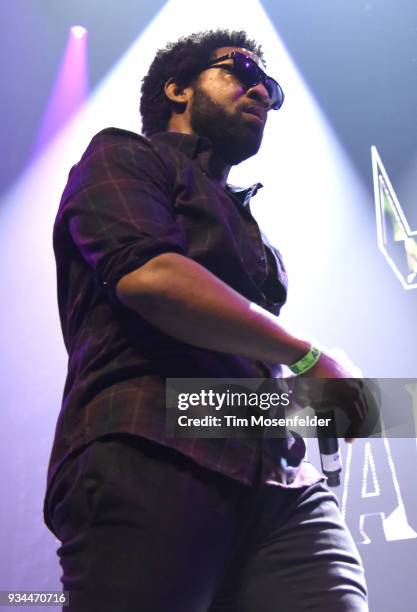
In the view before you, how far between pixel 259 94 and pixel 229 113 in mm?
116

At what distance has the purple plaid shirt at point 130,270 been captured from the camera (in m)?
0.83

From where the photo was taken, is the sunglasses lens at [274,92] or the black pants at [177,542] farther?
the sunglasses lens at [274,92]

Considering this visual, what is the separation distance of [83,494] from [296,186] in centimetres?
207

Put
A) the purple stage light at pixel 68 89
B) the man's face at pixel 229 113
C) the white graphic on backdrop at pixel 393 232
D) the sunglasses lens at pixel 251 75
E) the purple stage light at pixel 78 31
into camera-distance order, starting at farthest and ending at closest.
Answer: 1. the purple stage light at pixel 78 31
2. the purple stage light at pixel 68 89
3. the white graphic on backdrop at pixel 393 232
4. the sunglasses lens at pixel 251 75
5. the man's face at pixel 229 113

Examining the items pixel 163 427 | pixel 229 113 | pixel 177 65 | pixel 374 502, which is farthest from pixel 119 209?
pixel 374 502

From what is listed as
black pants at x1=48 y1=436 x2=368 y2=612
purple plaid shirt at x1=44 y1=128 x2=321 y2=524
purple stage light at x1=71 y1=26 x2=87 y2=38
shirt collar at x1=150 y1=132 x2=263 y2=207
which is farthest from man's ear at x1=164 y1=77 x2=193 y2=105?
purple stage light at x1=71 y1=26 x2=87 y2=38

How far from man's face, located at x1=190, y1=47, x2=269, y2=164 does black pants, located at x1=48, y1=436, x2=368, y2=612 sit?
731mm

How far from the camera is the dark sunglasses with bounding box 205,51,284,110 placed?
4.85 ft

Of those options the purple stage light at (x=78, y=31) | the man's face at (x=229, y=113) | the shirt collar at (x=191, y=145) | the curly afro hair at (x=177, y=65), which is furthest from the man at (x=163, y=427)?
the purple stage light at (x=78, y=31)

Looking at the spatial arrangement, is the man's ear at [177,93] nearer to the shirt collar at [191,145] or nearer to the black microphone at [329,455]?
the shirt collar at [191,145]

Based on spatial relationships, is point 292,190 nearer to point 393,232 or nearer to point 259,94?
point 393,232

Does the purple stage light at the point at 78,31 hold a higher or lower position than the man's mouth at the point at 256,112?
higher

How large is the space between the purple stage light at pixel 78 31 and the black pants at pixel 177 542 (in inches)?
96.3

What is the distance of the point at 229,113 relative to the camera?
138 cm
